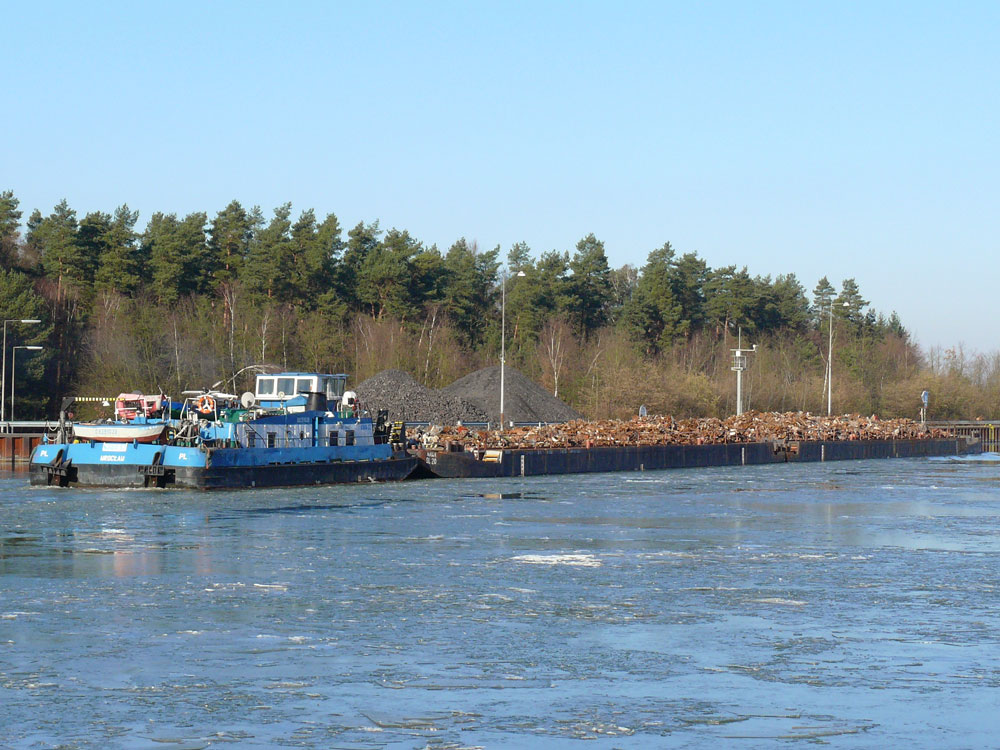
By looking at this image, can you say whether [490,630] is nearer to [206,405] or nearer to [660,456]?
[206,405]

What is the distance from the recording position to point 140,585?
780 inches

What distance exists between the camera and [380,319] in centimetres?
9600

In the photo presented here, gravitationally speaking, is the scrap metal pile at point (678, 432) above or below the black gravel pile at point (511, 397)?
below

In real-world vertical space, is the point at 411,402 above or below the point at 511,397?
below

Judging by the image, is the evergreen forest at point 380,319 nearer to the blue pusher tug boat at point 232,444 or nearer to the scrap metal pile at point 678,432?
the scrap metal pile at point 678,432

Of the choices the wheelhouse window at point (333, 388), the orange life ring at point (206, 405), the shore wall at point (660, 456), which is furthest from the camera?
the shore wall at point (660, 456)

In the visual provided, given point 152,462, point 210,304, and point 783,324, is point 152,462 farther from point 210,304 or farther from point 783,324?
point 783,324

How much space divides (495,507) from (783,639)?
Result: 20.2 m

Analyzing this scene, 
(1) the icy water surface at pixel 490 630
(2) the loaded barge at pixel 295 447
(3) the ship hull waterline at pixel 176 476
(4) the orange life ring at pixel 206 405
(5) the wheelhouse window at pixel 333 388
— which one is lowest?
(1) the icy water surface at pixel 490 630

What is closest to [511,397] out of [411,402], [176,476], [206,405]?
[411,402]

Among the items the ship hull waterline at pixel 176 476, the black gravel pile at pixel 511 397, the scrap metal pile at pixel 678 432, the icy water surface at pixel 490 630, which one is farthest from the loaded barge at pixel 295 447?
the black gravel pile at pixel 511 397

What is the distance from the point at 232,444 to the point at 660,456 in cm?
2705

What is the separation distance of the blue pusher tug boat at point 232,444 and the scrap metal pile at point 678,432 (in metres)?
6.85

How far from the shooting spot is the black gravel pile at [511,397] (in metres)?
79.8
